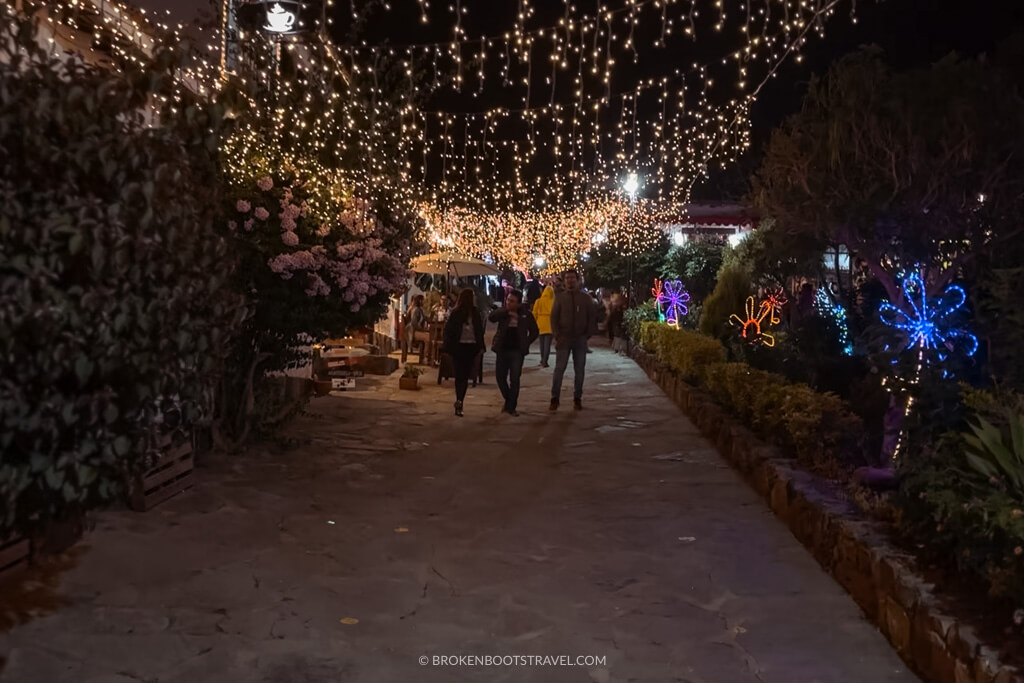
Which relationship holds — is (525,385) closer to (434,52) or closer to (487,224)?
(434,52)

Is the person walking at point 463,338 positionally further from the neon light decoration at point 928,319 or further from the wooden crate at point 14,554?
the wooden crate at point 14,554

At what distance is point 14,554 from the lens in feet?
15.9

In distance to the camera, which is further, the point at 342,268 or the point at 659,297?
the point at 659,297

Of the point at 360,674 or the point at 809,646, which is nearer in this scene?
the point at 360,674

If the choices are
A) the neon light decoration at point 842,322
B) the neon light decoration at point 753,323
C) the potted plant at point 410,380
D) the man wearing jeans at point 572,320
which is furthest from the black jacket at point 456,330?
the neon light decoration at point 842,322

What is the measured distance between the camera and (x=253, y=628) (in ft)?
14.3

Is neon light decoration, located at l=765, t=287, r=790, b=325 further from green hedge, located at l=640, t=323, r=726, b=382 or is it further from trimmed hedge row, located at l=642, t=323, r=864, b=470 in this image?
trimmed hedge row, located at l=642, t=323, r=864, b=470

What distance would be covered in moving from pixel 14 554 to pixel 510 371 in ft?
22.8

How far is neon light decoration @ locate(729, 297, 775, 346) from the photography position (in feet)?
41.4

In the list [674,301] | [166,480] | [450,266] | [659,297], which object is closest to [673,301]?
[674,301]

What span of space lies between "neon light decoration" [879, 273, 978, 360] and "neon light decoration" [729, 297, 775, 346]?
5.32 meters

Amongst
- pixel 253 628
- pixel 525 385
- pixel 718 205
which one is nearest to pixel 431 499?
pixel 253 628

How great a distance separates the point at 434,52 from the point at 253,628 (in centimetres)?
802

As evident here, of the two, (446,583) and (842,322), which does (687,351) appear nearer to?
(842,322)
